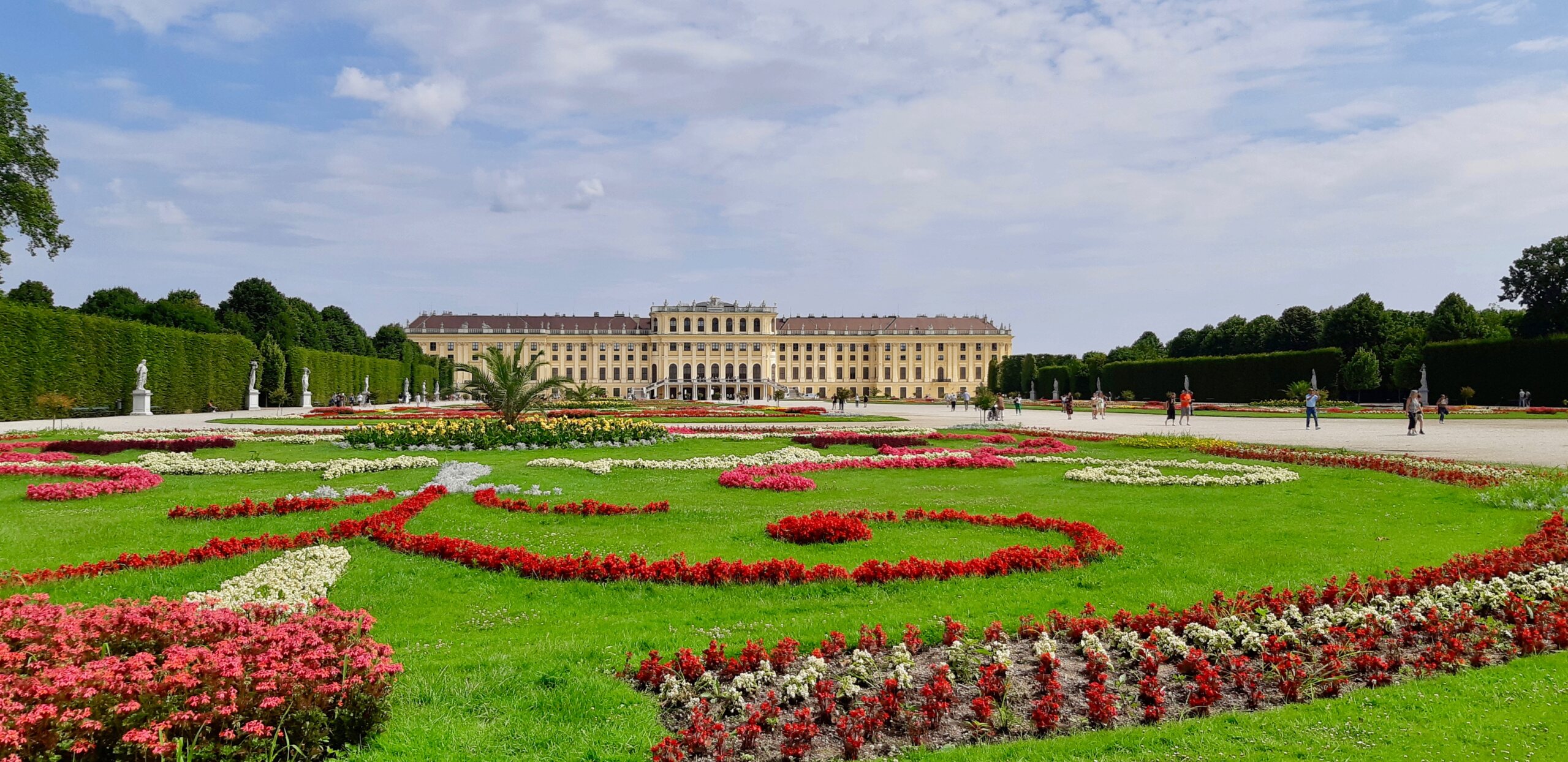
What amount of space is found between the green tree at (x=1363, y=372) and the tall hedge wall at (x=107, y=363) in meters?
45.6

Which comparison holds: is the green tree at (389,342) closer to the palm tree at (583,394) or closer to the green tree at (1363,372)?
the palm tree at (583,394)

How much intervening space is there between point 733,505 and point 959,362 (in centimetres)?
9193

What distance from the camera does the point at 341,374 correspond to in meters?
Result: 42.7

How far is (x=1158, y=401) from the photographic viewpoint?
151ft

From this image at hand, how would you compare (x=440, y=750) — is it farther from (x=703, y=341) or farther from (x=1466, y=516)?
(x=703, y=341)

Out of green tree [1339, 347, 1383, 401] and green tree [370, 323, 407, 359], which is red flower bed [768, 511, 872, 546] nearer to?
green tree [1339, 347, 1383, 401]

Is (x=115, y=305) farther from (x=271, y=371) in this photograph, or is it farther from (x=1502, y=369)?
(x=1502, y=369)

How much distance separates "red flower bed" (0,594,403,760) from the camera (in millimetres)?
2352

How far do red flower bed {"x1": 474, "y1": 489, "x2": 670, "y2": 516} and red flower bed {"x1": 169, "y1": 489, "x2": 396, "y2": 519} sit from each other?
1.22 meters

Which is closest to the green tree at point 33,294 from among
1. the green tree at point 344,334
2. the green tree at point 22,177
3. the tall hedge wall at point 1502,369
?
the green tree at point 344,334

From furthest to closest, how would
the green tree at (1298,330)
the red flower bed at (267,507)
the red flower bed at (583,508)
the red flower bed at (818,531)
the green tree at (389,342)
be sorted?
the green tree at (389,342), the green tree at (1298,330), the red flower bed at (583,508), the red flower bed at (267,507), the red flower bed at (818,531)

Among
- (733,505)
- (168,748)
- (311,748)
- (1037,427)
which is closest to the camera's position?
(168,748)

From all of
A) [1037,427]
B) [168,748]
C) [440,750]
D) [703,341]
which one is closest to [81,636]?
[168,748]

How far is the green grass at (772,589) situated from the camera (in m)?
3.01
